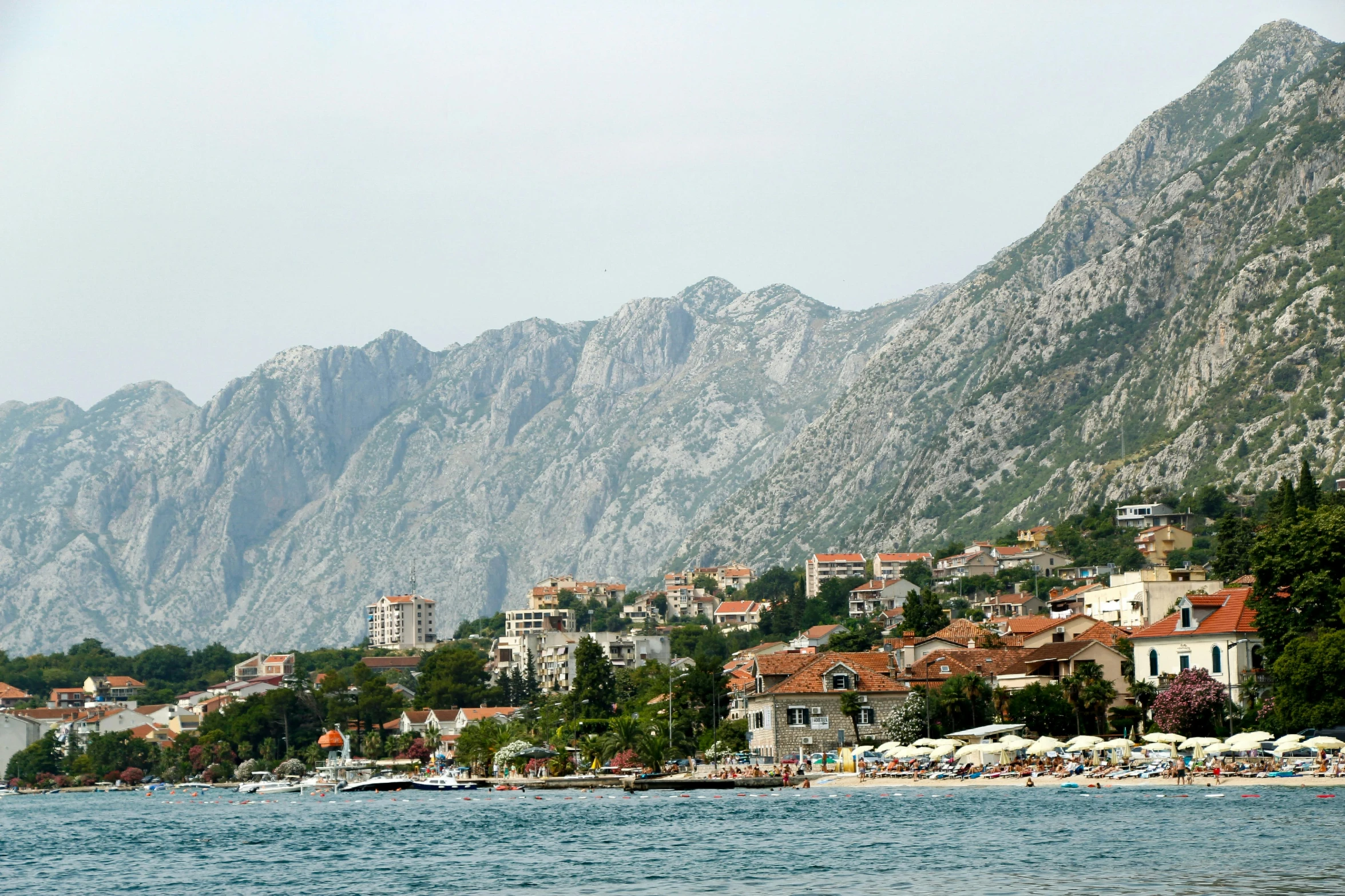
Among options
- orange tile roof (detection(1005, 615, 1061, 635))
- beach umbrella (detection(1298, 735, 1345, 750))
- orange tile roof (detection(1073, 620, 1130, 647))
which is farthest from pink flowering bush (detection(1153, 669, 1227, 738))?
orange tile roof (detection(1005, 615, 1061, 635))

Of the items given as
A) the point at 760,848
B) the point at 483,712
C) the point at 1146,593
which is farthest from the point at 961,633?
the point at 483,712

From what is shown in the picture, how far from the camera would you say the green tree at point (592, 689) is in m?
149

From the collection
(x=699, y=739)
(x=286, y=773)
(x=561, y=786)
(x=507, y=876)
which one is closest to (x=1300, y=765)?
(x=507, y=876)

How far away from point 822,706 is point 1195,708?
28.9 meters

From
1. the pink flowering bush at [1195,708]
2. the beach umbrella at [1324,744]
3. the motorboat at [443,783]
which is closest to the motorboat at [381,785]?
the motorboat at [443,783]

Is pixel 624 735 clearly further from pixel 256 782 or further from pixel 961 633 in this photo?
pixel 256 782

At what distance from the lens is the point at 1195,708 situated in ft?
308

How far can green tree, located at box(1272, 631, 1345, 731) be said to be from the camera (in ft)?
269

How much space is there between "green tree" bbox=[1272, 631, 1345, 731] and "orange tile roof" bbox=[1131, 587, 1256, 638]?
1139 cm

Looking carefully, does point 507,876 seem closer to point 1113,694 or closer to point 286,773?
point 1113,694

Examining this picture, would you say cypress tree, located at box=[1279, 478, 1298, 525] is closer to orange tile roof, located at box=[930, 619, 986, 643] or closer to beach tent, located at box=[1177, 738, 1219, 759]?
orange tile roof, located at box=[930, 619, 986, 643]

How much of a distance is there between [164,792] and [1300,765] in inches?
4938

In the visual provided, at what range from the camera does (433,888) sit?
5956 cm

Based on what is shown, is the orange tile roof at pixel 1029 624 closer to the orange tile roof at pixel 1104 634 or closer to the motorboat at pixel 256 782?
the orange tile roof at pixel 1104 634
